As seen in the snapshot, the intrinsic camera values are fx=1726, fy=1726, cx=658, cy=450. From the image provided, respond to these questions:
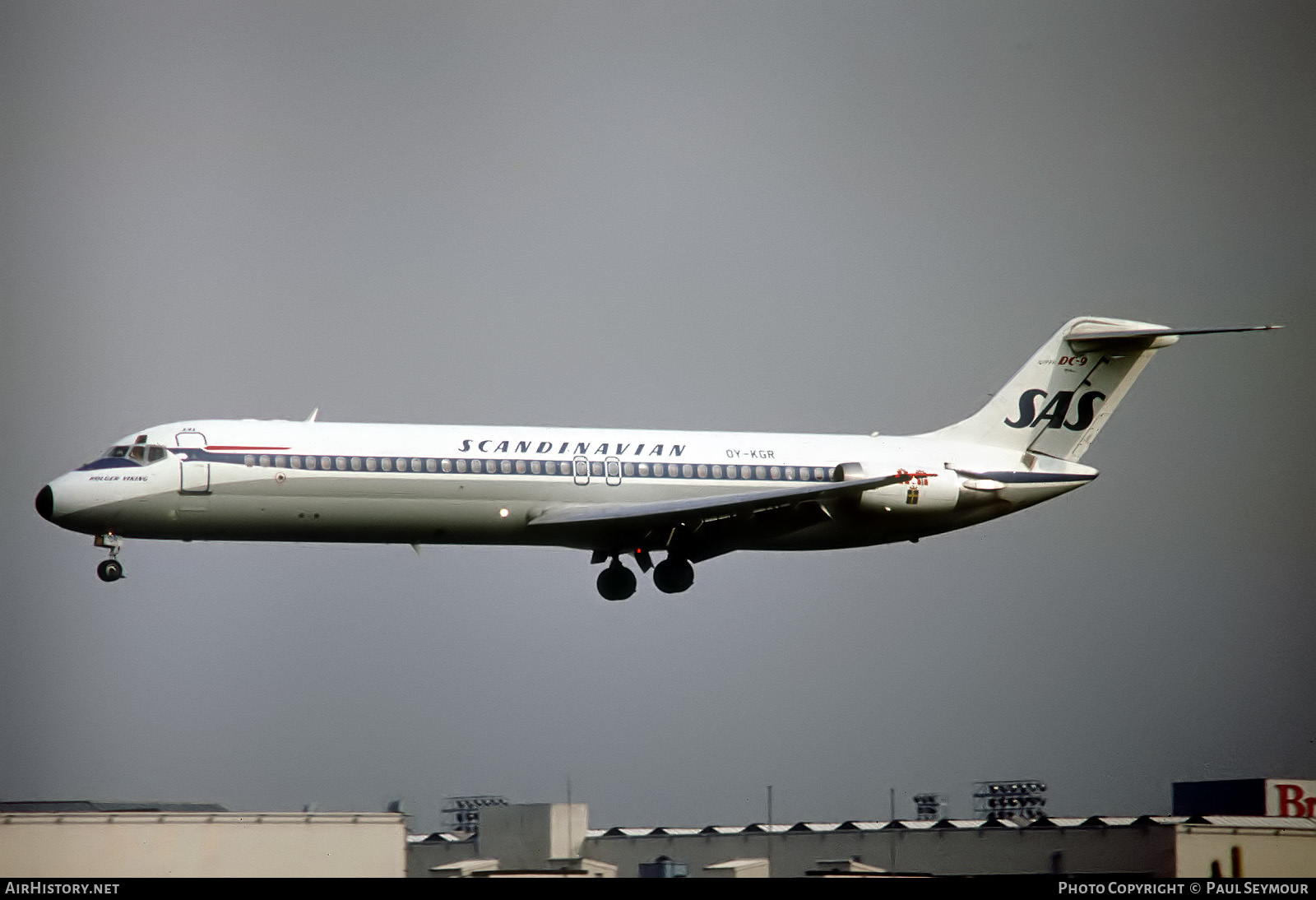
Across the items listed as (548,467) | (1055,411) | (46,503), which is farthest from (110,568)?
(1055,411)

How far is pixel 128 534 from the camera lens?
3728 cm

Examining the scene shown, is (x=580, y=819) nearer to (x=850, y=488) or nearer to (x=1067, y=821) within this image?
(x=850, y=488)

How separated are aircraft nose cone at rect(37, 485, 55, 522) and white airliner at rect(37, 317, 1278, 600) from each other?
4 centimetres

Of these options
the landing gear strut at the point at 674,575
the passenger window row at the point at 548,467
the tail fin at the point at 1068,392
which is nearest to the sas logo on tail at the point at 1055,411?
the tail fin at the point at 1068,392

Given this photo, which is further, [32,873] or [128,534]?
[128,534]

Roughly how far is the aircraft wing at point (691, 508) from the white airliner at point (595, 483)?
0.06m

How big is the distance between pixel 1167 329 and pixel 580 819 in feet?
61.1

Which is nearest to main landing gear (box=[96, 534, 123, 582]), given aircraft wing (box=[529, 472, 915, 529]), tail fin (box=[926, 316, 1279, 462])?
aircraft wing (box=[529, 472, 915, 529])

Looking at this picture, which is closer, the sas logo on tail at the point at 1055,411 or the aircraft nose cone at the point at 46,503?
the aircraft nose cone at the point at 46,503

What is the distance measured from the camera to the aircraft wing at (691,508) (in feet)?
123

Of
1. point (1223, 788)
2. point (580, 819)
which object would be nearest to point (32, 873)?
point (580, 819)

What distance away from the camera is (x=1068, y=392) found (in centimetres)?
4356

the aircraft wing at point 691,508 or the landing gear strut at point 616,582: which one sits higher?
the aircraft wing at point 691,508

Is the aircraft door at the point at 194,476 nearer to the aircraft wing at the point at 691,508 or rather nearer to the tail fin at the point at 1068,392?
the aircraft wing at the point at 691,508
